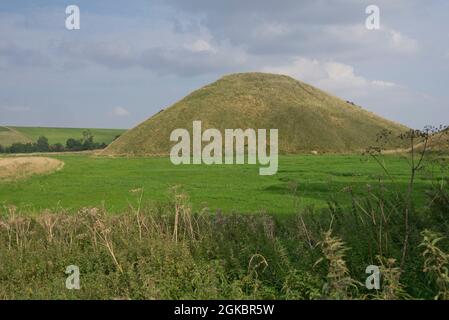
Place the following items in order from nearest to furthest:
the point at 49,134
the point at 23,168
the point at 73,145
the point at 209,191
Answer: the point at 209,191 → the point at 23,168 → the point at 73,145 → the point at 49,134

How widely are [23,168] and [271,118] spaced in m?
59.1

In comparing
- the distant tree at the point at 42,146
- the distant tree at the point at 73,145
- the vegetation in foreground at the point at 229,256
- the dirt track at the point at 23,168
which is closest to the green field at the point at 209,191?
the dirt track at the point at 23,168

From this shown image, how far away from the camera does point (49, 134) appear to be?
166 metres

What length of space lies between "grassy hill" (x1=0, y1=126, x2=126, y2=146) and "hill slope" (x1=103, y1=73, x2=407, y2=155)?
56.3m

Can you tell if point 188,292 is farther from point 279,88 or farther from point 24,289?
point 279,88

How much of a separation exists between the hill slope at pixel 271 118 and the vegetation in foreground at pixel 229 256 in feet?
243

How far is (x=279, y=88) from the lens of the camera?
109 m

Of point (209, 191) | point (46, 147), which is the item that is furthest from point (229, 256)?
point (46, 147)

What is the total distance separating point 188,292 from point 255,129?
276ft

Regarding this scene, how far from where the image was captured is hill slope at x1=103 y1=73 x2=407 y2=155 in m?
89.1

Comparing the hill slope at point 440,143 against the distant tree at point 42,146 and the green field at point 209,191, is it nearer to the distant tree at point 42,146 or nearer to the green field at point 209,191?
the green field at point 209,191

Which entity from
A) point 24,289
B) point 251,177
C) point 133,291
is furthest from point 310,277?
point 251,177

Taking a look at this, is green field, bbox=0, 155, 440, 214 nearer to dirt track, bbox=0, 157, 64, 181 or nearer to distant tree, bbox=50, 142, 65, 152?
dirt track, bbox=0, 157, 64, 181

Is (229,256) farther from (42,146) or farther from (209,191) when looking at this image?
(42,146)
